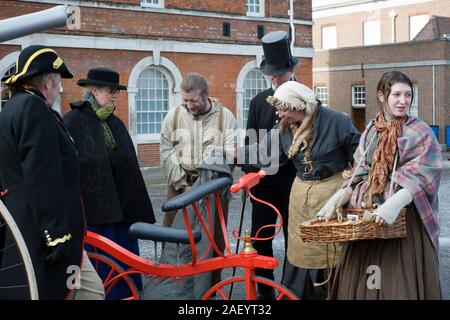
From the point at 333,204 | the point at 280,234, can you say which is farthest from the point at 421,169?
the point at 280,234

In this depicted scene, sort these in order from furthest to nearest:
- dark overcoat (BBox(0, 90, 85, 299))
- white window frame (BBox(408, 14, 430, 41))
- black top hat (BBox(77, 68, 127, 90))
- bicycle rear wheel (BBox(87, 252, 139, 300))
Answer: white window frame (BBox(408, 14, 430, 41))
black top hat (BBox(77, 68, 127, 90))
bicycle rear wheel (BBox(87, 252, 139, 300))
dark overcoat (BBox(0, 90, 85, 299))

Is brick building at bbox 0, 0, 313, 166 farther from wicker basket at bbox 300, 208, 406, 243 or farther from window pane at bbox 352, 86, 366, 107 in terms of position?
wicker basket at bbox 300, 208, 406, 243

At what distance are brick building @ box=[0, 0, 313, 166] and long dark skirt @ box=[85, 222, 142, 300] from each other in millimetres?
14228

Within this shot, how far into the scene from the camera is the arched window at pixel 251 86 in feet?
82.8

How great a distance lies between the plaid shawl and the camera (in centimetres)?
417

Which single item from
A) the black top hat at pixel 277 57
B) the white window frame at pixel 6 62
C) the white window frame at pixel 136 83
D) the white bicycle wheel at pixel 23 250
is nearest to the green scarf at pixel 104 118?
the black top hat at pixel 277 57

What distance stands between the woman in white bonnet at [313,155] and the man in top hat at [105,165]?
131 cm

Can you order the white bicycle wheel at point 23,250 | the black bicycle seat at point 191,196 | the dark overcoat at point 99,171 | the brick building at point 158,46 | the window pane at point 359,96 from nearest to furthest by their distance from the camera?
the white bicycle wheel at point 23,250 < the black bicycle seat at point 191,196 < the dark overcoat at point 99,171 < the brick building at point 158,46 < the window pane at point 359,96

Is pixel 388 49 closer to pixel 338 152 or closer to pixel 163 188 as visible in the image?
pixel 163 188

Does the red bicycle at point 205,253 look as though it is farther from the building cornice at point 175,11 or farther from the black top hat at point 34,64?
the building cornice at point 175,11

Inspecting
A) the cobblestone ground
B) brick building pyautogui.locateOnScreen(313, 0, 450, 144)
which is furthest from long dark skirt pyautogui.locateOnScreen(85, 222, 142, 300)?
brick building pyautogui.locateOnScreen(313, 0, 450, 144)

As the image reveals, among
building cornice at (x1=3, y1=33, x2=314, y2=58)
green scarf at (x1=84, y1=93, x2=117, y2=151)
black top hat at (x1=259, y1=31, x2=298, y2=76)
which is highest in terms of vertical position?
building cornice at (x1=3, y1=33, x2=314, y2=58)
